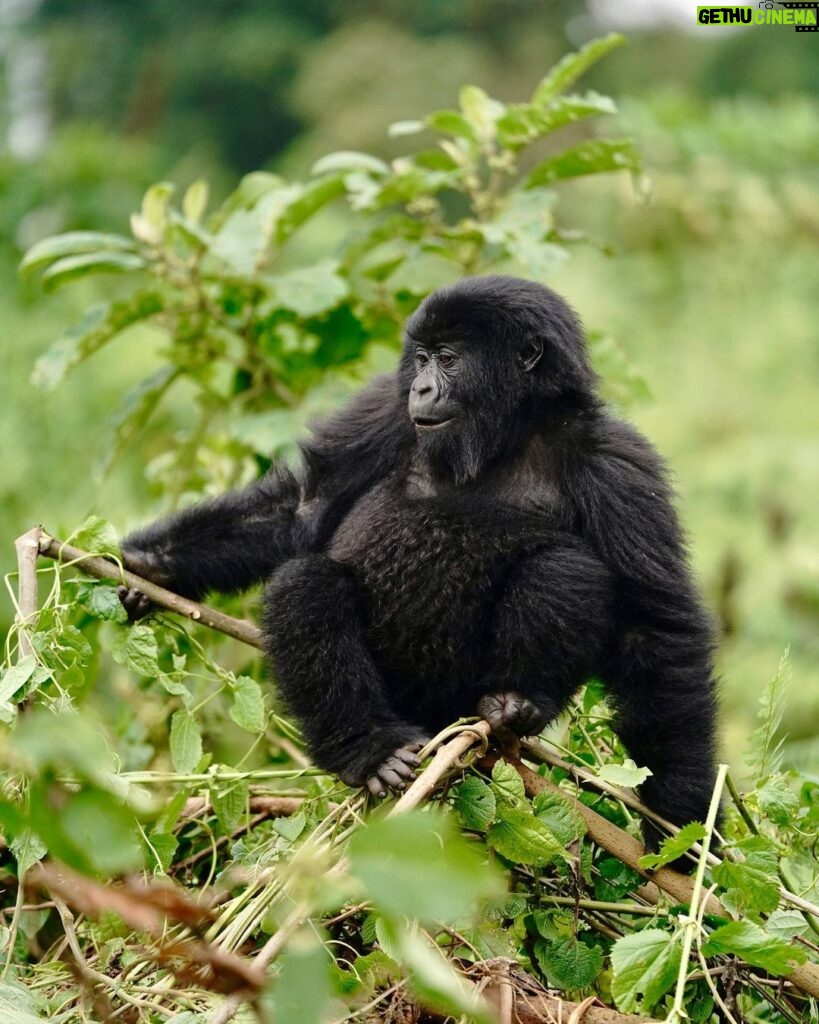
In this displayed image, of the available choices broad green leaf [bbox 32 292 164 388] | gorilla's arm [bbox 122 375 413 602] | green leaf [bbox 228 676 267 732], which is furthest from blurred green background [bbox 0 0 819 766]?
green leaf [bbox 228 676 267 732]

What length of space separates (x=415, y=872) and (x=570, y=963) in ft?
4.92

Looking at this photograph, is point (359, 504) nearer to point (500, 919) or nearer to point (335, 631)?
point (335, 631)

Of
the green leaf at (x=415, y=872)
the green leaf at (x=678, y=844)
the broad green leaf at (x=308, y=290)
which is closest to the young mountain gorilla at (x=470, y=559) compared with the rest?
the green leaf at (x=678, y=844)

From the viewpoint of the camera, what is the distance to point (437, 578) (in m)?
2.95

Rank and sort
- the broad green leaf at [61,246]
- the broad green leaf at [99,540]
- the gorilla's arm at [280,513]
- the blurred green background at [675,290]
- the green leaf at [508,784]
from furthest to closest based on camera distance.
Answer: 1. the blurred green background at [675,290]
2. the broad green leaf at [61,246]
3. the gorilla's arm at [280,513]
4. the broad green leaf at [99,540]
5. the green leaf at [508,784]

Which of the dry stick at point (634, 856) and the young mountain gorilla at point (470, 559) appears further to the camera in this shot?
the young mountain gorilla at point (470, 559)

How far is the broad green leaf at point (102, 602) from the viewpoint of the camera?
2830 mm

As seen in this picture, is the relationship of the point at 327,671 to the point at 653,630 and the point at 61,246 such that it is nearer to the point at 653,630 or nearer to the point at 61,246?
the point at 653,630

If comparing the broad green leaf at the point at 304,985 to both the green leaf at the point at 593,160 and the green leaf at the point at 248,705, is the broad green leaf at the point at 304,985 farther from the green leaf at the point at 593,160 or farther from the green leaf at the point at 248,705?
the green leaf at the point at 593,160

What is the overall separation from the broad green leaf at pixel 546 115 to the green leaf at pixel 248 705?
7.85 ft

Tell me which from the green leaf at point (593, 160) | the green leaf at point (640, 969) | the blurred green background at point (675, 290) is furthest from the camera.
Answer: the blurred green background at point (675, 290)

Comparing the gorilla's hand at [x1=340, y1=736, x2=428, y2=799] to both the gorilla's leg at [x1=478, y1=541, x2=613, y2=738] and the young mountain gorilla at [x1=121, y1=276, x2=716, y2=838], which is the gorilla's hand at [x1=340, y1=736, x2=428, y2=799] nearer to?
the young mountain gorilla at [x1=121, y1=276, x2=716, y2=838]

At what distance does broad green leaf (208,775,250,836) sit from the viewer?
2824 millimetres

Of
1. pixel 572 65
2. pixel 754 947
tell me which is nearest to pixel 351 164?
pixel 572 65
